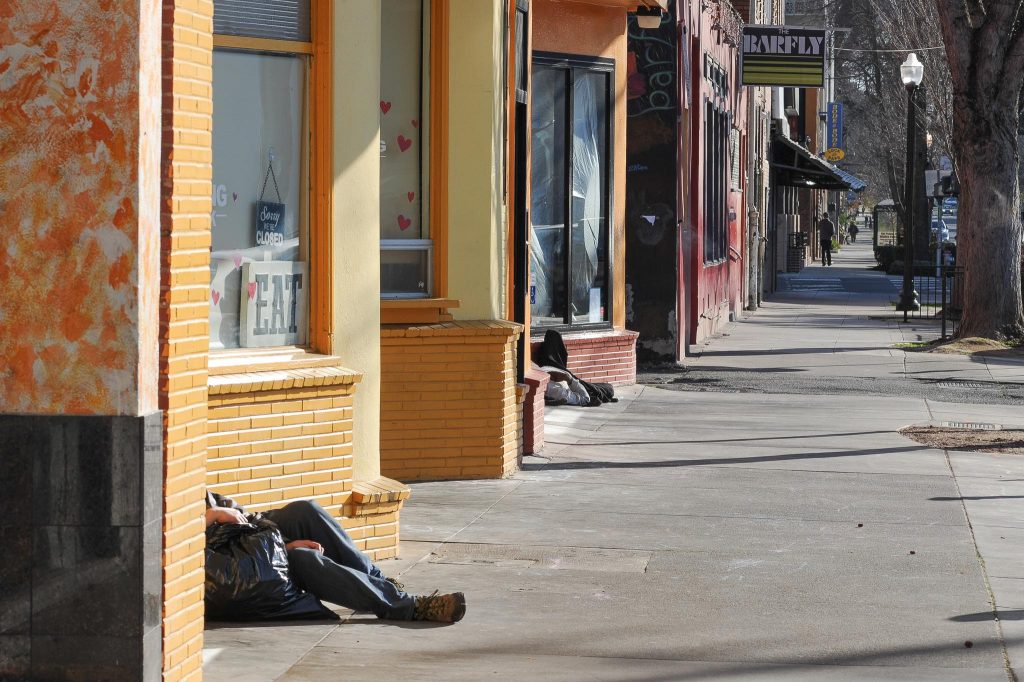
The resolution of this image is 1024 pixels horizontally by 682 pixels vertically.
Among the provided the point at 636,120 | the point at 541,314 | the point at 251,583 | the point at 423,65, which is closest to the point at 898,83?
the point at 636,120

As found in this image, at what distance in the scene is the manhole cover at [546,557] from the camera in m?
7.90

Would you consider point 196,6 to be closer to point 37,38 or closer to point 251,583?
point 37,38

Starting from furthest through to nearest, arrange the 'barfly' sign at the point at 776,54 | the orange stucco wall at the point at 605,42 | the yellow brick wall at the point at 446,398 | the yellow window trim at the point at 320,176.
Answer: the 'barfly' sign at the point at 776,54
the orange stucco wall at the point at 605,42
the yellow brick wall at the point at 446,398
the yellow window trim at the point at 320,176

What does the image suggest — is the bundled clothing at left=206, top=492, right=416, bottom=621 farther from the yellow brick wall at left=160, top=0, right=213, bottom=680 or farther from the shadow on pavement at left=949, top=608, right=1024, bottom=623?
the shadow on pavement at left=949, top=608, right=1024, bottom=623

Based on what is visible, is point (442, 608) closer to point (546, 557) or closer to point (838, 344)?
point (546, 557)

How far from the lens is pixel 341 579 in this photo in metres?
6.67

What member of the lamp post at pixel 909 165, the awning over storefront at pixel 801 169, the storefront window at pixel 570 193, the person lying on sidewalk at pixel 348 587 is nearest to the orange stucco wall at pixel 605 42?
the storefront window at pixel 570 193

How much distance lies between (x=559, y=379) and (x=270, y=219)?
7695 mm

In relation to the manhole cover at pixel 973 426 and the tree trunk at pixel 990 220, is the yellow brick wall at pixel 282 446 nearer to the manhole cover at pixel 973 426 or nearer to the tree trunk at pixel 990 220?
the manhole cover at pixel 973 426

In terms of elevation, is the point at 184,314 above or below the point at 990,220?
below

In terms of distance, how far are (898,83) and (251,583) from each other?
49518 millimetres

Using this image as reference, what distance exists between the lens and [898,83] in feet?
173

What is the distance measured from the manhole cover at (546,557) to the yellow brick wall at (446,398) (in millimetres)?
1980

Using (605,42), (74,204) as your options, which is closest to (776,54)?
(605,42)
